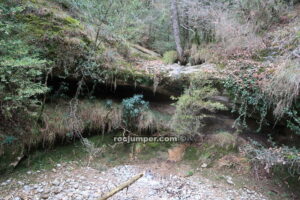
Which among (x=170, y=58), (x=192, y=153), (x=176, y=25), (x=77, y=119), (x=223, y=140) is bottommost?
(x=192, y=153)

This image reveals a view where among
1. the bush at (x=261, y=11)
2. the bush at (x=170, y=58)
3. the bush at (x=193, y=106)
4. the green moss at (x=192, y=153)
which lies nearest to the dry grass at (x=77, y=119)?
the bush at (x=193, y=106)

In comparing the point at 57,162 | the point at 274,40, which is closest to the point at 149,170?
the point at 57,162

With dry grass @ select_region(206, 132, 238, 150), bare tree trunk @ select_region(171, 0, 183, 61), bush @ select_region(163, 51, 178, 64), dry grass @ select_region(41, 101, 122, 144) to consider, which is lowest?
dry grass @ select_region(206, 132, 238, 150)

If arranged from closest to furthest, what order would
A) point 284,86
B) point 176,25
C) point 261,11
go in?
point 284,86, point 261,11, point 176,25

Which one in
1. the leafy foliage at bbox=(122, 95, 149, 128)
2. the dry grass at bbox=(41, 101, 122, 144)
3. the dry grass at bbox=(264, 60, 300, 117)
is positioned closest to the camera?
the dry grass at bbox=(264, 60, 300, 117)

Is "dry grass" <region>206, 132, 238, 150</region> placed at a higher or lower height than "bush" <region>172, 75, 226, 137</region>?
lower

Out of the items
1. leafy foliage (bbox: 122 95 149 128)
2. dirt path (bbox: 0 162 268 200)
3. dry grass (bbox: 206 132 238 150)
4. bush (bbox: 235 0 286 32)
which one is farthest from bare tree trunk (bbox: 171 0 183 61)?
dirt path (bbox: 0 162 268 200)

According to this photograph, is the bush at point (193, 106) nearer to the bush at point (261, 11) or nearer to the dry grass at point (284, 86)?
the dry grass at point (284, 86)

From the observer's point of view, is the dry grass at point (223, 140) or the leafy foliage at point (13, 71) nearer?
the leafy foliage at point (13, 71)

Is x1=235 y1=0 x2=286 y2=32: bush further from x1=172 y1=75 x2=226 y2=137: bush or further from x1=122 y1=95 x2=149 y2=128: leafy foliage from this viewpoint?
x1=122 y1=95 x2=149 y2=128: leafy foliage

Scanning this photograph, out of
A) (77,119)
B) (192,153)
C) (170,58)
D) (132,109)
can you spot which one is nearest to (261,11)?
(170,58)

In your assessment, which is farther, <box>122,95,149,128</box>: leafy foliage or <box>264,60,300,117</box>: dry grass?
<box>122,95,149,128</box>: leafy foliage

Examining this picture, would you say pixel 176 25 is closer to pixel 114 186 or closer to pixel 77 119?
pixel 77 119

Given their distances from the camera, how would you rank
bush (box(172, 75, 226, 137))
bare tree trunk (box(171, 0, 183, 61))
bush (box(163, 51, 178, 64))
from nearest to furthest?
bush (box(172, 75, 226, 137)), bush (box(163, 51, 178, 64)), bare tree trunk (box(171, 0, 183, 61))
